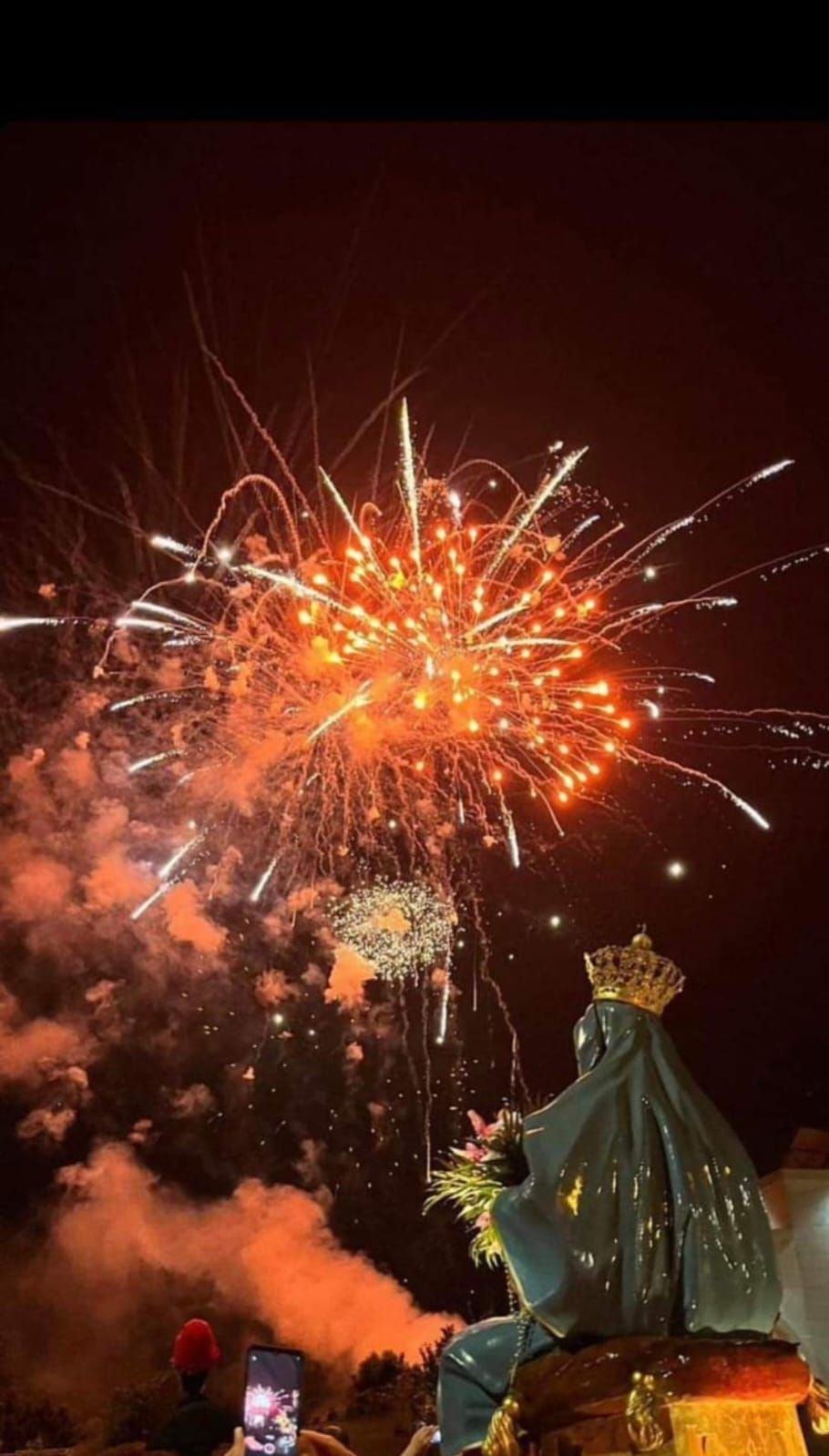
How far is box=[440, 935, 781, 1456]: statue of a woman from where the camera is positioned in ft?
11.4

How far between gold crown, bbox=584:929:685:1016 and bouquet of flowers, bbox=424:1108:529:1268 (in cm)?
49

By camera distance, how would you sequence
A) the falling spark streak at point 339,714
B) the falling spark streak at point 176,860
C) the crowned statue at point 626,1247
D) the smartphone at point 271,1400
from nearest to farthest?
the crowned statue at point 626,1247
the smartphone at point 271,1400
the falling spark streak at point 339,714
the falling spark streak at point 176,860

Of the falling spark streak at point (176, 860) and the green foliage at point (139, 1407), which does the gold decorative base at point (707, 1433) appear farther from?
the green foliage at point (139, 1407)

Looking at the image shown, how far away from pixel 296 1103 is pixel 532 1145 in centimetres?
1974

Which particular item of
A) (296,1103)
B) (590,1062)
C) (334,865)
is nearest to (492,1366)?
(590,1062)

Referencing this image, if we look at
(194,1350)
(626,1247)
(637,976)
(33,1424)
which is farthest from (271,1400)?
(33,1424)

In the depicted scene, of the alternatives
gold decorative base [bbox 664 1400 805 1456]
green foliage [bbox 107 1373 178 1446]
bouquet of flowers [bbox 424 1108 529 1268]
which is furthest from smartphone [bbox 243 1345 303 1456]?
green foliage [bbox 107 1373 178 1446]

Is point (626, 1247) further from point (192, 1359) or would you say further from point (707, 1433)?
point (192, 1359)

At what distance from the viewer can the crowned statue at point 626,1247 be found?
3.38m

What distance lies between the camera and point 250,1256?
22.9 metres

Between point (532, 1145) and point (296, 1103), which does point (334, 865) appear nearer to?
point (296, 1103)

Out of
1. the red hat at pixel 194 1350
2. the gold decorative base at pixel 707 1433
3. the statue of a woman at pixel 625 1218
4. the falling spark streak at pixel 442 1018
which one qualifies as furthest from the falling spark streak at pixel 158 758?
the gold decorative base at pixel 707 1433

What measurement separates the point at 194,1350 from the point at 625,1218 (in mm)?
2043

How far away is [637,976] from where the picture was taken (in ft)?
13.2
